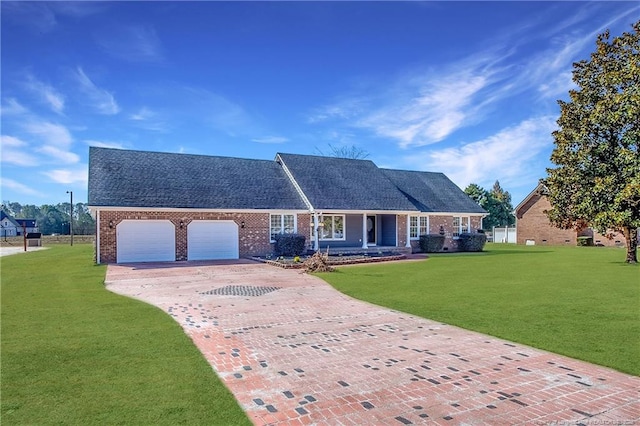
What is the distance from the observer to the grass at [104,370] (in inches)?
157

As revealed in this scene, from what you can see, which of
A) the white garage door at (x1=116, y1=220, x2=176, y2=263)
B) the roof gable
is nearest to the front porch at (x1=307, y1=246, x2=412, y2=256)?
the white garage door at (x1=116, y1=220, x2=176, y2=263)

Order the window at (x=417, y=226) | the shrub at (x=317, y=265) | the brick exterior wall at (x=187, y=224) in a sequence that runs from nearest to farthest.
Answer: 1. the shrub at (x=317, y=265)
2. the brick exterior wall at (x=187, y=224)
3. the window at (x=417, y=226)

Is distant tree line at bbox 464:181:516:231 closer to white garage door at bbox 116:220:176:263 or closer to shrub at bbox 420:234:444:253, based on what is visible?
shrub at bbox 420:234:444:253

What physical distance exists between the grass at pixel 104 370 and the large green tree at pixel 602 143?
729 inches

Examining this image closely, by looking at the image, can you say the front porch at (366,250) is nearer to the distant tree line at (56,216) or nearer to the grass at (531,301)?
the grass at (531,301)

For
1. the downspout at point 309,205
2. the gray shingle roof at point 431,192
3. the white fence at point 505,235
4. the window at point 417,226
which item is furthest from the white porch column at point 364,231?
the white fence at point 505,235

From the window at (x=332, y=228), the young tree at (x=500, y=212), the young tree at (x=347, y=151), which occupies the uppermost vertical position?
the young tree at (x=347, y=151)

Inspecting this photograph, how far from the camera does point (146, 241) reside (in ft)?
65.6

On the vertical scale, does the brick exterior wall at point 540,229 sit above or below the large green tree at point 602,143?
below

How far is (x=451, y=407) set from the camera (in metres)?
4.15

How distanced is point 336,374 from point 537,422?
227 cm

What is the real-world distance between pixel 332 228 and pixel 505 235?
25318mm

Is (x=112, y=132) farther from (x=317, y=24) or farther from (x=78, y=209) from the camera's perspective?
(x=78, y=209)

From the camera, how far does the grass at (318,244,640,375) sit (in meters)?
6.43
